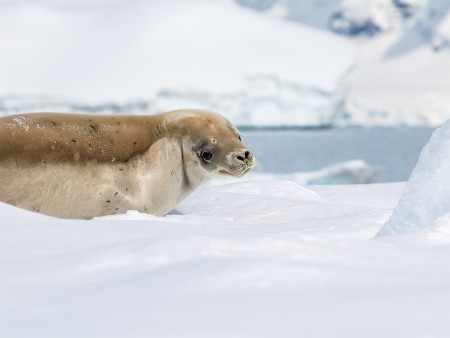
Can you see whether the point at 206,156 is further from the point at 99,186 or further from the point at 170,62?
the point at 170,62

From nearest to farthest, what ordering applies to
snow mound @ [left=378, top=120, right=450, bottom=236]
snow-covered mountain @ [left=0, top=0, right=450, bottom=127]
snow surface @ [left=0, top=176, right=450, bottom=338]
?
snow surface @ [left=0, top=176, right=450, bottom=338], snow mound @ [left=378, top=120, right=450, bottom=236], snow-covered mountain @ [left=0, top=0, right=450, bottom=127]

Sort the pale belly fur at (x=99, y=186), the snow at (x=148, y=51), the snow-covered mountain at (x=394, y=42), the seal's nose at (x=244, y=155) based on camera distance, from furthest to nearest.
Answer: the snow-covered mountain at (x=394, y=42) < the snow at (x=148, y=51) < the seal's nose at (x=244, y=155) < the pale belly fur at (x=99, y=186)

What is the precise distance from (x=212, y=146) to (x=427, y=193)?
1.85m

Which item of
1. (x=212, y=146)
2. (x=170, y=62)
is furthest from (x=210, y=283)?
(x=170, y=62)

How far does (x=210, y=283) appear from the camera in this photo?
135 centimetres

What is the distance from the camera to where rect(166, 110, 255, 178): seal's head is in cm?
390

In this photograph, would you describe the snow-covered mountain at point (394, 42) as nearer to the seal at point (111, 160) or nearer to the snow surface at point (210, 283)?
the seal at point (111, 160)

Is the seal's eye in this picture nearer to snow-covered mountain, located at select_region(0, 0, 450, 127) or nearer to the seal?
the seal

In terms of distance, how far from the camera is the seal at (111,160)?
Result: 3.58 meters

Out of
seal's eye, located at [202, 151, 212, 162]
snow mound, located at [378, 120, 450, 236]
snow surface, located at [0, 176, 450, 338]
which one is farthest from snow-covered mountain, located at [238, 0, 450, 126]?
snow surface, located at [0, 176, 450, 338]

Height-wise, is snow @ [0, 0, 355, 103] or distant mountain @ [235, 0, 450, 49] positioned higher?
snow @ [0, 0, 355, 103]

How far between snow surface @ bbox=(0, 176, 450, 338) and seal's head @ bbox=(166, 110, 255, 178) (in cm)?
195

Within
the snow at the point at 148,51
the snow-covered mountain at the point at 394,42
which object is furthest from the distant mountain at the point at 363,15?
the snow at the point at 148,51

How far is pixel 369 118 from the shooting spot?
253 feet
